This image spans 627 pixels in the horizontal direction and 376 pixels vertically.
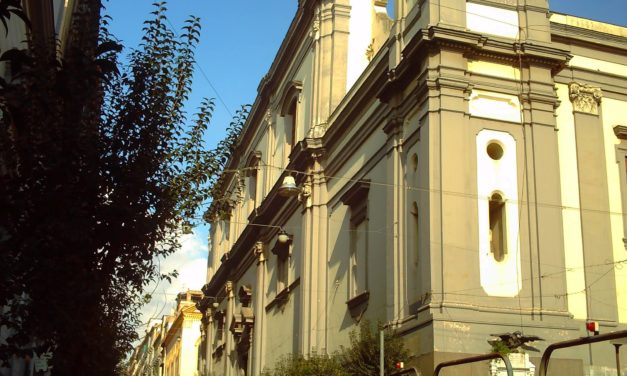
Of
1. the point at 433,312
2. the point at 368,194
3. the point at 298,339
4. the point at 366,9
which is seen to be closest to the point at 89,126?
the point at 433,312

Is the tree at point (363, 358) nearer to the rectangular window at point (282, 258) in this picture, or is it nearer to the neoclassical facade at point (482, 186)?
the neoclassical facade at point (482, 186)

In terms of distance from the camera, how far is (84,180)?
941 centimetres

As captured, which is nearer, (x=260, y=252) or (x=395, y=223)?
(x=395, y=223)

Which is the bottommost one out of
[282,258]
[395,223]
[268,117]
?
[395,223]

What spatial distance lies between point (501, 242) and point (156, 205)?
823 centimetres

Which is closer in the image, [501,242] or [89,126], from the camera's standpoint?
[89,126]

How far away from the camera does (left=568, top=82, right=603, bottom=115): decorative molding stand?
58.4 feet

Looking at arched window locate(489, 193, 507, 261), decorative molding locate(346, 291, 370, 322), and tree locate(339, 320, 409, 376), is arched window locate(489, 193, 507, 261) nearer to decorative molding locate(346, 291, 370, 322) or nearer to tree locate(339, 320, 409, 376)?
tree locate(339, 320, 409, 376)

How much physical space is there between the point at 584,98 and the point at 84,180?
12.3 m

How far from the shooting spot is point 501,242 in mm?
16266

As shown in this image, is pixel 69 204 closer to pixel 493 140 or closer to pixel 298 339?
pixel 493 140

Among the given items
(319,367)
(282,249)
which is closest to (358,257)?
(319,367)

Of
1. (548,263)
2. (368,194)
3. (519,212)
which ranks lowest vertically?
(548,263)

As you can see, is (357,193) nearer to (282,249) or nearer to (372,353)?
(372,353)
